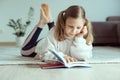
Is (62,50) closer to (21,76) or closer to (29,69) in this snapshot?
(29,69)

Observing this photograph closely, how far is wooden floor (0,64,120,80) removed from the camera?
112 centimetres

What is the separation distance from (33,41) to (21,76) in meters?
0.68

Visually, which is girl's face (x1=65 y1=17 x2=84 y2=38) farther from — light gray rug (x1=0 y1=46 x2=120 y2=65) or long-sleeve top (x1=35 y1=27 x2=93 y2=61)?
light gray rug (x1=0 y1=46 x2=120 y2=65)

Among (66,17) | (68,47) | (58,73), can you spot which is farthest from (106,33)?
(58,73)

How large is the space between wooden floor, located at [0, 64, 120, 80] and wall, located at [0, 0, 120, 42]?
287 centimetres

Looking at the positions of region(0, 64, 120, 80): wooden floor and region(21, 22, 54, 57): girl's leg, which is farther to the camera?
region(21, 22, 54, 57): girl's leg

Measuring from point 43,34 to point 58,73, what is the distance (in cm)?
310

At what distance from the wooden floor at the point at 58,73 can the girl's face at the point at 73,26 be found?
227mm

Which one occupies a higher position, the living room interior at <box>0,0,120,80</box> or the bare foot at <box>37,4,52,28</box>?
the bare foot at <box>37,4,52,28</box>

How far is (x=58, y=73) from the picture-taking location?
1.21m

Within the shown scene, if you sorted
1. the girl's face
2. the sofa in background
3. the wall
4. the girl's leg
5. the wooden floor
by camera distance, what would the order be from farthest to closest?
the wall
the sofa in background
the girl's leg
the girl's face
the wooden floor

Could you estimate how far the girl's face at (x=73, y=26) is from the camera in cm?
Answer: 144

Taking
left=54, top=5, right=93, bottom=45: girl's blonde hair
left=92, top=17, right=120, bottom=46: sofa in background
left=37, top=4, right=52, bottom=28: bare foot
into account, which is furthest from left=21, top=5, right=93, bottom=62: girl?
left=92, top=17, right=120, bottom=46: sofa in background

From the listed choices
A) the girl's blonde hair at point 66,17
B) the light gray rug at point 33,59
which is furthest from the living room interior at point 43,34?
the girl's blonde hair at point 66,17
